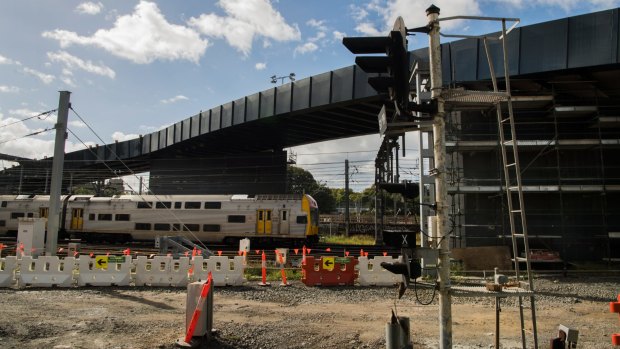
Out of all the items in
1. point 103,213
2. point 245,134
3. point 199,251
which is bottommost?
point 199,251

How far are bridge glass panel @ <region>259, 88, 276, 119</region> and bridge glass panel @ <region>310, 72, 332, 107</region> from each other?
340cm

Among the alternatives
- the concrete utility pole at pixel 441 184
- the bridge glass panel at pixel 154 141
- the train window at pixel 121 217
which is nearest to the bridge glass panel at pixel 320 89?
the train window at pixel 121 217

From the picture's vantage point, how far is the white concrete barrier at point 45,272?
40.5ft

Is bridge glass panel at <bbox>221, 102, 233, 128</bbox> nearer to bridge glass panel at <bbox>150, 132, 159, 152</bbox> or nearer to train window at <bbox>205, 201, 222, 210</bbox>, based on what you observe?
train window at <bbox>205, 201, 222, 210</bbox>

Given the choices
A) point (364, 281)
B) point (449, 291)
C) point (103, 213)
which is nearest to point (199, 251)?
point (364, 281)

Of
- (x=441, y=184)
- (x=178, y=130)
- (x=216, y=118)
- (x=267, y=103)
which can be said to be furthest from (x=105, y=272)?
(x=178, y=130)

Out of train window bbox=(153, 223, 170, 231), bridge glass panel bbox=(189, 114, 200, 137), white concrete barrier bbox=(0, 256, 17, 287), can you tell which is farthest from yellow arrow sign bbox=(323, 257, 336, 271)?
bridge glass panel bbox=(189, 114, 200, 137)

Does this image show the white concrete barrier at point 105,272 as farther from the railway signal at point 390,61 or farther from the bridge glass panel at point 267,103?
the bridge glass panel at point 267,103

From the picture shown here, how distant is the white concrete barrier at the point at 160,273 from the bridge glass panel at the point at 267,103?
16.5 metres

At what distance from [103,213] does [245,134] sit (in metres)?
11.6

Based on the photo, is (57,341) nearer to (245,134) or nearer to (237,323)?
(237,323)

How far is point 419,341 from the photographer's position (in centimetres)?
761

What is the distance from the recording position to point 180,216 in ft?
89.5

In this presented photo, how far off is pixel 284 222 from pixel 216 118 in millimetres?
11098
